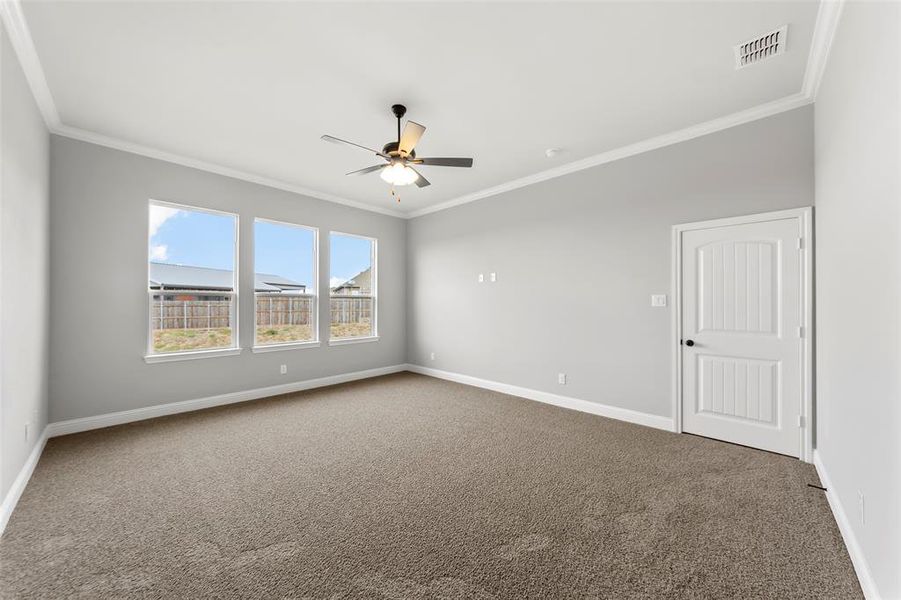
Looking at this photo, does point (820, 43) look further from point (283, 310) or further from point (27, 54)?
point (283, 310)

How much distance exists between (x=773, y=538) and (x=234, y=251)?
5.62 metres

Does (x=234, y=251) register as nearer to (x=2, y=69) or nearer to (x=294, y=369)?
(x=294, y=369)

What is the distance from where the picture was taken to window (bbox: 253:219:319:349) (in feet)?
16.3

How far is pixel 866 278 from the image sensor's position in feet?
5.57

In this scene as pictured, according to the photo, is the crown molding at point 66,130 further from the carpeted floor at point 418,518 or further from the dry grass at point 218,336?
the carpeted floor at point 418,518

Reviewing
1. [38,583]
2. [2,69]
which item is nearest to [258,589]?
[38,583]

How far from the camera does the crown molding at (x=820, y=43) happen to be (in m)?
2.06

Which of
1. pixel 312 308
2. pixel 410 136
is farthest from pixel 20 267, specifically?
pixel 312 308

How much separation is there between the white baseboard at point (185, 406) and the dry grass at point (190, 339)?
2.02 ft

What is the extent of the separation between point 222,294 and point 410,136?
10.9 feet

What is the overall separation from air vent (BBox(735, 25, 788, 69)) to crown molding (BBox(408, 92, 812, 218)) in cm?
78

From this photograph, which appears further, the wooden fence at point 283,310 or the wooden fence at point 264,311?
the wooden fence at point 283,310

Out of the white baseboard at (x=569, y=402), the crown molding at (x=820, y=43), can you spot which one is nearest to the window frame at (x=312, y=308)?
the white baseboard at (x=569, y=402)

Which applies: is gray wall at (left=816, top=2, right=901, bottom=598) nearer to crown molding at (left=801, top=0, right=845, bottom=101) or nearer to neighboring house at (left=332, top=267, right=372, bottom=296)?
crown molding at (left=801, top=0, right=845, bottom=101)
